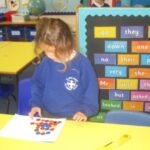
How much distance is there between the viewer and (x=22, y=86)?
1840 millimetres

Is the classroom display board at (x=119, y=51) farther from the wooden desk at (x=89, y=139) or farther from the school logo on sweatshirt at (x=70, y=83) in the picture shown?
the wooden desk at (x=89, y=139)

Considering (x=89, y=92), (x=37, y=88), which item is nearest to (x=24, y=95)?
(x=37, y=88)

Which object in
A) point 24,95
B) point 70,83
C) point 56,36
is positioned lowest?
point 24,95

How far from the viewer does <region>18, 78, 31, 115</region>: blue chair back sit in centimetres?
184

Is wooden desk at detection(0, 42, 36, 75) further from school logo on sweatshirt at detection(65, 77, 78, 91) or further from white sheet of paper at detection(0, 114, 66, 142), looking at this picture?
white sheet of paper at detection(0, 114, 66, 142)

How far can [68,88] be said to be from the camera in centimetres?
167

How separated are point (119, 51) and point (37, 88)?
0.56 meters

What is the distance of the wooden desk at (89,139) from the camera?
1.20 metres

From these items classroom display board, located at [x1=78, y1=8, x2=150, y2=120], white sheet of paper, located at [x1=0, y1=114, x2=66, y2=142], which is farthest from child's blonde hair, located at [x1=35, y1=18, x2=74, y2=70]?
white sheet of paper, located at [x1=0, y1=114, x2=66, y2=142]

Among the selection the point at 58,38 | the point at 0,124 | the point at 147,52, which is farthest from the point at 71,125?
the point at 147,52

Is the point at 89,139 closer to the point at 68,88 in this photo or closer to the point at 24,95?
the point at 68,88

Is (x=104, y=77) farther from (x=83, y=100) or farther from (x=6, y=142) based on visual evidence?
(x=6, y=142)

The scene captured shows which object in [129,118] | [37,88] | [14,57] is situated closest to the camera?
[129,118]

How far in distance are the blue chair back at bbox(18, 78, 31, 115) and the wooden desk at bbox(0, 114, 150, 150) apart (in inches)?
21.8
